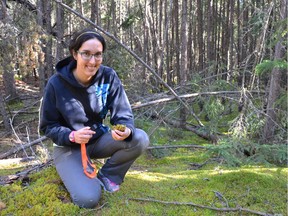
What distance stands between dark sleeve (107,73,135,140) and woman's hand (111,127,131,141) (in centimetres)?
16

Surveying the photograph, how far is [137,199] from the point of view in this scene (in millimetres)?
2873

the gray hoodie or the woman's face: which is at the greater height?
the woman's face

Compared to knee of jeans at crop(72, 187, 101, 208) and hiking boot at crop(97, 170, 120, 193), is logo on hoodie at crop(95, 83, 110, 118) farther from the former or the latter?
knee of jeans at crop(72, 187, 101, 208)

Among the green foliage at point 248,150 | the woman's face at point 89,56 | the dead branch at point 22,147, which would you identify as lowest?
the dead branch at point 22,147

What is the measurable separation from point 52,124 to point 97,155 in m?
0.58

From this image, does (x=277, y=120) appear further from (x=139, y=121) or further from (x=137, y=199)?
(x=137, y=199)

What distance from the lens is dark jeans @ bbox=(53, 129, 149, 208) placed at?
2.69m

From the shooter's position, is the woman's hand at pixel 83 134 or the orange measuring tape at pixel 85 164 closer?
the woman's hand at pixel 83 134

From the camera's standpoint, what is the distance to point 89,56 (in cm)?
275

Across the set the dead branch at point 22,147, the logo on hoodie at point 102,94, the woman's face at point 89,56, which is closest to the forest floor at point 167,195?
the logo on hoodie at point 102,94

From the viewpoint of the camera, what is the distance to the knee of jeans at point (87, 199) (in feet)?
8.68

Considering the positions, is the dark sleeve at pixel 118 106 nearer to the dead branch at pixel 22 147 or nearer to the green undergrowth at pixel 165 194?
the green undergrowth at pixel 165 194

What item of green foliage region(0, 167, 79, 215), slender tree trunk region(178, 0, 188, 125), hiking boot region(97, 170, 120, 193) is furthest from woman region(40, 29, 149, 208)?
slender tree trunk region(178, 0, 188, 125)

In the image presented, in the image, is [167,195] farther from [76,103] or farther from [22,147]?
[22,147]
